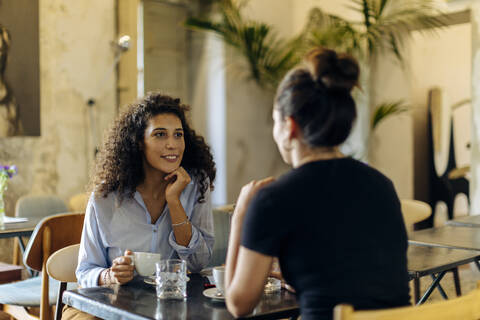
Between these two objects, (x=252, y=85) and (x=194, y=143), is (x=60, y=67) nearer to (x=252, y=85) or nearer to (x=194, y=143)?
(x=252, y=85)

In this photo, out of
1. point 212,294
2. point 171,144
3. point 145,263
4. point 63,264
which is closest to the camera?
point 212,294

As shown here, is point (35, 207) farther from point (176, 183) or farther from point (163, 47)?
point (163, 47)

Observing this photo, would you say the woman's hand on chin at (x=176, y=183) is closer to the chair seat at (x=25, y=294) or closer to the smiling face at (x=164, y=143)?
the smiling face at (x=164, y=143)

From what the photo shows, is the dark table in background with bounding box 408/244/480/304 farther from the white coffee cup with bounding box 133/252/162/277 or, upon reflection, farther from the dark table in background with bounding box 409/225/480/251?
the white coffee cup with bounding box 133/252/162/277

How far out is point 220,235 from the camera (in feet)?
10.8

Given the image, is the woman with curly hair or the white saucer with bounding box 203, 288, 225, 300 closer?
the white saucer with bounding box 203, 288, 225, 300

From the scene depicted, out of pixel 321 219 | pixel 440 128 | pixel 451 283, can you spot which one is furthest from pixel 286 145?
pixel 440 128

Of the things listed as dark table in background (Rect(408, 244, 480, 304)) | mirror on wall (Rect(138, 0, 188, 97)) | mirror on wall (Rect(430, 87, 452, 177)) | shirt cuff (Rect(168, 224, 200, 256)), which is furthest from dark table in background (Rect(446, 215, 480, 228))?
mirror on wall (Rect(430, 87, 452, 177))

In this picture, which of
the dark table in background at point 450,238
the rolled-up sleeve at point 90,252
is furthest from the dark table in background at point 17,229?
the dark table in background at point 450,238

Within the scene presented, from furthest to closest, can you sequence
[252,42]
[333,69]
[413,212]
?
[252,42], [413,212], [333,69]

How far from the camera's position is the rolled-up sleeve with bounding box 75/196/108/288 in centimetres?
214

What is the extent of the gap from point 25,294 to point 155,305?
153 cm

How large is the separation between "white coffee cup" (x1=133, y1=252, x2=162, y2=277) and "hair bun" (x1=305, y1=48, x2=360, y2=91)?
793 millimetres

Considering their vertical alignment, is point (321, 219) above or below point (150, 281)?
above
